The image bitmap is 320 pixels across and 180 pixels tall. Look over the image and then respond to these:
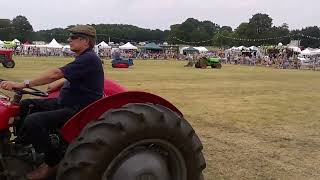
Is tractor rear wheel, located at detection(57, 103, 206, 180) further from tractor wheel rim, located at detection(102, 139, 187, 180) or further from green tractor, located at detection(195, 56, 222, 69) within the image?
green tractor, located at detection(195, 56, 222, 69)

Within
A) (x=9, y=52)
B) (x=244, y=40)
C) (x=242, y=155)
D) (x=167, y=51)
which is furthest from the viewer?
(x=244, y=40)

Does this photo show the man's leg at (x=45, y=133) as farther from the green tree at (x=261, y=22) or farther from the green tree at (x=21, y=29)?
the green tree at (x=261, y=22)

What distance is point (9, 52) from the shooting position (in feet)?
108

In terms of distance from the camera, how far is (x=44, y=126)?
166 inches

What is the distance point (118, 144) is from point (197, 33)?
12229 centimetres

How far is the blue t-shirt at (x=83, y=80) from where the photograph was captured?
4277 millimetres

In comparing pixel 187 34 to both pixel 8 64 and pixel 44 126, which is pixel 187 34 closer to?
pixel 8 64

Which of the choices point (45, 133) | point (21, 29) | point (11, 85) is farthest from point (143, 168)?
point (21, 29)

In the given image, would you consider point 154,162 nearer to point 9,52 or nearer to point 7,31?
point 9,52

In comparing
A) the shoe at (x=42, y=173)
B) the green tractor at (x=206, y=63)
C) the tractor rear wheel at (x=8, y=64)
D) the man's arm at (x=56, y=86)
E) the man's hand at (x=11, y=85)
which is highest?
the man's hand at (x=11, y=85)

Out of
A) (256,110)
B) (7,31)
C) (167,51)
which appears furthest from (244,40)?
(256,110)

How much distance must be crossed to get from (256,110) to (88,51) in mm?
8878

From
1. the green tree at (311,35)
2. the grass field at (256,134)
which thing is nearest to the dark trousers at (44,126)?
the grass field at (256,134)

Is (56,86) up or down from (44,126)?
up
